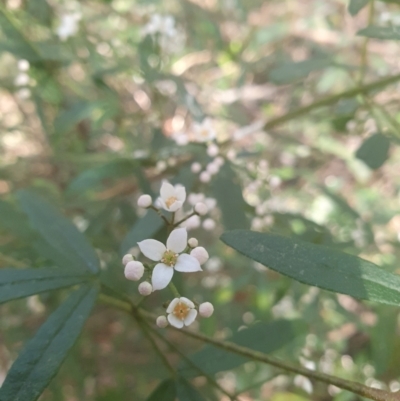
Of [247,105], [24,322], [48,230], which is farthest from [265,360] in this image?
[247,105]

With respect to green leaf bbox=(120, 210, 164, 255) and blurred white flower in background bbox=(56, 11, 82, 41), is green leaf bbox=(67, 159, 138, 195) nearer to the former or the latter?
green leaf bbox=(120, 210, 164, 255)

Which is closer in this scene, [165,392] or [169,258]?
[169,258]

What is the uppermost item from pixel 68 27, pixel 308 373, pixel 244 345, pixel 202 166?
Result: pixel 68 27

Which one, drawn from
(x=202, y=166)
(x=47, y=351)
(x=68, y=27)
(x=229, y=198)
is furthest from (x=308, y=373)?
(x=68, y=27)

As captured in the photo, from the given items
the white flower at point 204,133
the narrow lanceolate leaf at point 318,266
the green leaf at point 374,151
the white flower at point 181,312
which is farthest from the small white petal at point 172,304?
the green leaf at point 374,151

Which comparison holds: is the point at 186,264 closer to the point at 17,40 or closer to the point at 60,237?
the point at 60,237

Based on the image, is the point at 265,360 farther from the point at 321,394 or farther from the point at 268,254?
the point at 321,394

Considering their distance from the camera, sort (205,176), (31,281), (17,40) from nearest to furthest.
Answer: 1. (31,281)
2. (205,176)
3. (17,40)
